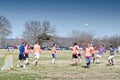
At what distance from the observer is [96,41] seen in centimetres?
13200

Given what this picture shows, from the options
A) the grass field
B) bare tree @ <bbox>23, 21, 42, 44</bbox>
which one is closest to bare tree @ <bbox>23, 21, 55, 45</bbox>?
bare tree @ <bbox>23, 21, 42, 44</bbox>

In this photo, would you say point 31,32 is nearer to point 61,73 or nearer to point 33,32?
point 33,32

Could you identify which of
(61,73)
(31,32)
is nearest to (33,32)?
(31,32)

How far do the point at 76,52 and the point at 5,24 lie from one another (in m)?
81.8

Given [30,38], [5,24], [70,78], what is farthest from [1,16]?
[70,78]

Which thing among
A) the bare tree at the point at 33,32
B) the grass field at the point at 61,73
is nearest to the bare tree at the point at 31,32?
the bare tree at the point at 33,32

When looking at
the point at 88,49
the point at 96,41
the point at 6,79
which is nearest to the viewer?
the point at 6,79

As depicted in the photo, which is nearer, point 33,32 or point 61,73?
point 61,73

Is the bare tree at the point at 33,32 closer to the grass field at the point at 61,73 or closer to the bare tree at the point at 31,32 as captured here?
the bare tree at the point at 31,32

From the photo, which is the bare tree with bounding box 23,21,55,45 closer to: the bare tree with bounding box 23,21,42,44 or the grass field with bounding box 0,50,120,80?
the bare tree with bounding box 23,21,42,44

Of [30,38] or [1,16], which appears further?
[30,38]

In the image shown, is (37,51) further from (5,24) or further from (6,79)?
(5,24)

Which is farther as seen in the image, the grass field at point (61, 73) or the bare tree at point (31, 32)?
the bare tree at point (31, 32)

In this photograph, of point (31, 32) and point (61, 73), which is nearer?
point (61, 73)
